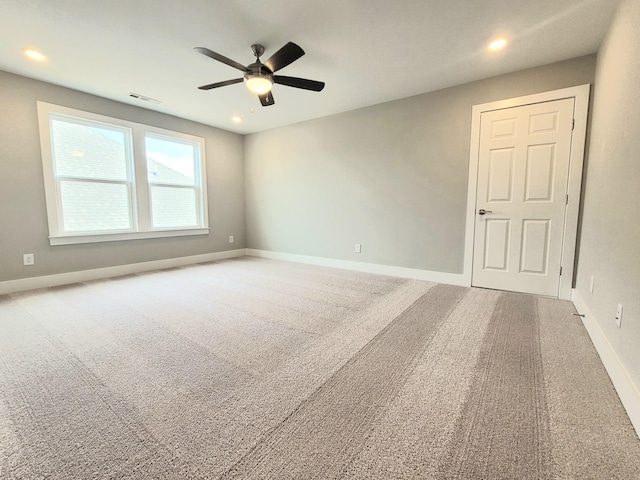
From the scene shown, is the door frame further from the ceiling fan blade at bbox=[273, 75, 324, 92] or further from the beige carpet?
the ceiling fan blade at bbox=[273, 75, 324, 92]

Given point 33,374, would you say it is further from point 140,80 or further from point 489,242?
point 489,242

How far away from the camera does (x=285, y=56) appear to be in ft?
7.35

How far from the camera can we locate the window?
343 cm

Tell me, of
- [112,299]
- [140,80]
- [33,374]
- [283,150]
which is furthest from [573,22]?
[112,299]

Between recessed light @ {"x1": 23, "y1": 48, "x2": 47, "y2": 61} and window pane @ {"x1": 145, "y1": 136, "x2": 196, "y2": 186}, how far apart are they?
1477mm

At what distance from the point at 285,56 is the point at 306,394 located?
2506 millimetres

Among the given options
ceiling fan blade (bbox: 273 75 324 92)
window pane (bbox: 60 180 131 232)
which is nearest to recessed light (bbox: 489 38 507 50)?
ceiling fan blade (bbox: 273 75 324 92)

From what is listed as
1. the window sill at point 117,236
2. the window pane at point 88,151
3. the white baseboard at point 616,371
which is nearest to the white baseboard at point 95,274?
the window sill at point 117,236

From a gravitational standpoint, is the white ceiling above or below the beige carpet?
above

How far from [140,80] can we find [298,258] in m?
3.38

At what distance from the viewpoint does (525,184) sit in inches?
118

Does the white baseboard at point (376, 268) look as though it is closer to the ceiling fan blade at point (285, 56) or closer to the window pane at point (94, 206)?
the window pane at point (94, 206)

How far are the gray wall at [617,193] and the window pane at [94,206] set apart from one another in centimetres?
531

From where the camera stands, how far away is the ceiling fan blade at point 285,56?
83.0 inches
